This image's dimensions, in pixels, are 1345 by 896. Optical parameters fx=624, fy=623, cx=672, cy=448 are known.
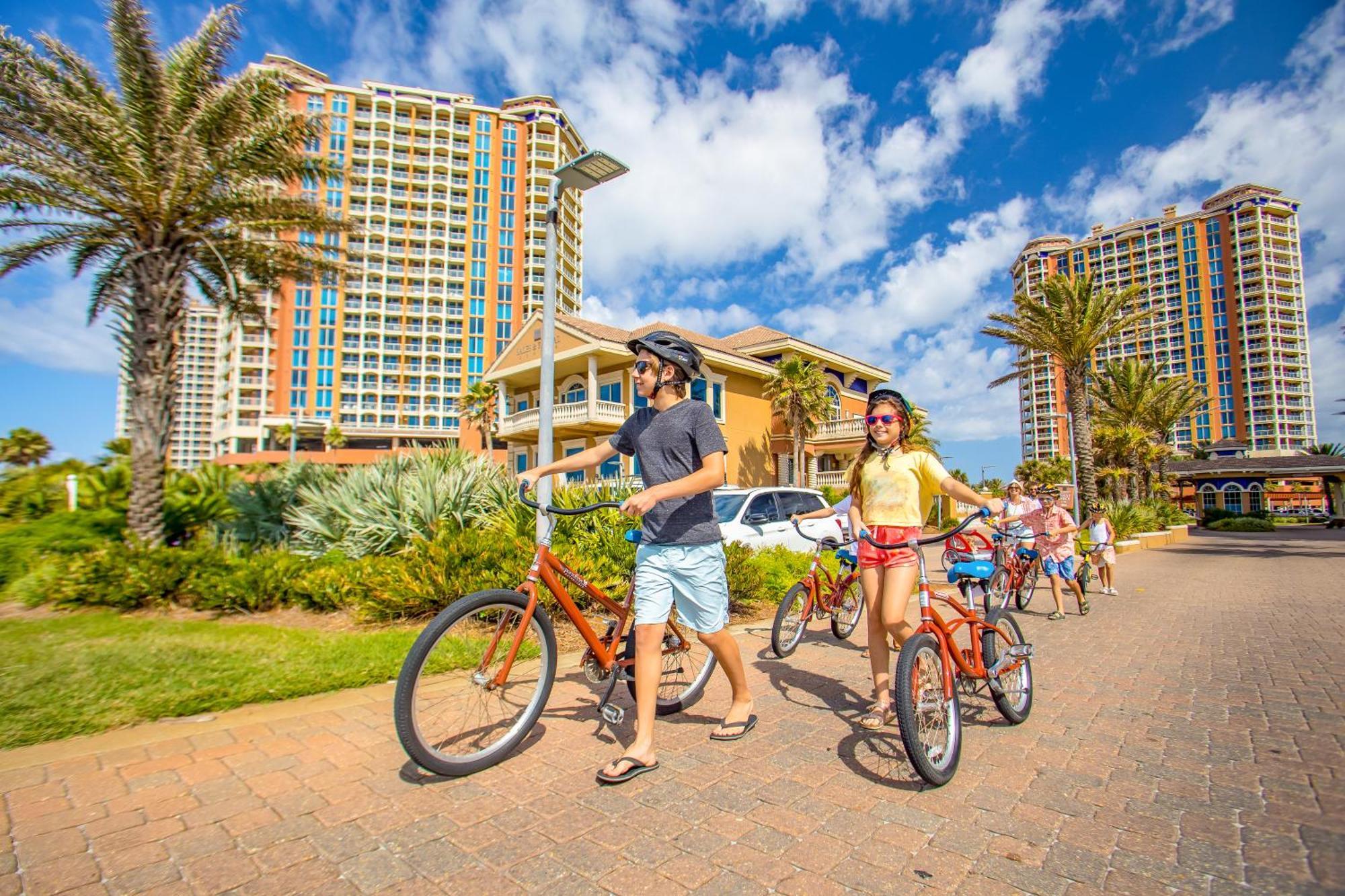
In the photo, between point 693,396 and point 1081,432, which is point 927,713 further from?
point 693,396

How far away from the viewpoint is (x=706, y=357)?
26172 mm

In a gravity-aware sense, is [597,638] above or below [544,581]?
below

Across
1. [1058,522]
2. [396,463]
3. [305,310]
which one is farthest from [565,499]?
[305,310]

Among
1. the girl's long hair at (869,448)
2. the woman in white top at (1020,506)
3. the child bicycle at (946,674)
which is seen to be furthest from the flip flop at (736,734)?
the woman in white top at (1020,506)

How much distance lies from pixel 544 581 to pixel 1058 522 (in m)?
8.61

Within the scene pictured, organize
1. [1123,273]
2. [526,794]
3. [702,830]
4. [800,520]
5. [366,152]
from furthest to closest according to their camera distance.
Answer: [1123,273]
[366,152]
[800,520]
[526,794]
[702,830]

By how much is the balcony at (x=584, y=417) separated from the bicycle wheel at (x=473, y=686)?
67.9 feet

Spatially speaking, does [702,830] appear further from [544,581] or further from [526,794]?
[544,581]

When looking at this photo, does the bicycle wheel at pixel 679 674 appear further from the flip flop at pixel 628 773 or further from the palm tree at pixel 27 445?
the palm tree at pixel 27 445

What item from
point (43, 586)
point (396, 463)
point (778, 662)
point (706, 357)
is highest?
point (706, 357)

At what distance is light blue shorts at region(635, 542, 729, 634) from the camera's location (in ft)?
10.6

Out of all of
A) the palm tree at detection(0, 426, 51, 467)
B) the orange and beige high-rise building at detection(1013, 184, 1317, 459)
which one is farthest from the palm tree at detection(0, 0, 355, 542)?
the orange and beige high-rise building at detection(1013, 184, 1317, 459)

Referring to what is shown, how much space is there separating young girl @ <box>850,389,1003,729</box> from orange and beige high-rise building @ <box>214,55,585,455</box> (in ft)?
250

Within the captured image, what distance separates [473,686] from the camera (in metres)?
3.22
